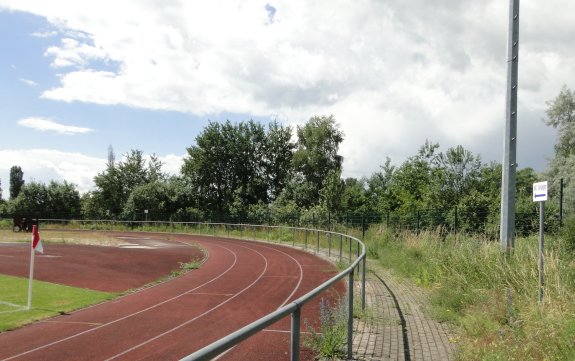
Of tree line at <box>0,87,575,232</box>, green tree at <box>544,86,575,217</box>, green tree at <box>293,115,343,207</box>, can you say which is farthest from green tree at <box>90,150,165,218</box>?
green tree at <box>544,86,575,217</box>

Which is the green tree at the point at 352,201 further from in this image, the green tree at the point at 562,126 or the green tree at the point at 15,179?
the green tree at the point at 15,179

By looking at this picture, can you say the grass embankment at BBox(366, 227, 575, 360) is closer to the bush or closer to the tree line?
the bush

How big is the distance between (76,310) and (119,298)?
173cm

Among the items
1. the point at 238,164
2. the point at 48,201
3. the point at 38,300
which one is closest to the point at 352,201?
the point at 238,164

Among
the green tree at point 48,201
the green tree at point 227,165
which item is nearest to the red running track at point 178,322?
the green tree at point 227,165

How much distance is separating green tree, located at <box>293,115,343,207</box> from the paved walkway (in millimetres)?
53925

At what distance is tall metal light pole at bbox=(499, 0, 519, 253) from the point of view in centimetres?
1108

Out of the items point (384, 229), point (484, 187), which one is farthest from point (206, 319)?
point (484, 187)

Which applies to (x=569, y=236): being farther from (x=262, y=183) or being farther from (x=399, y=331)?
(x=262, y=183)

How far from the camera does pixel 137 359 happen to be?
824 cm

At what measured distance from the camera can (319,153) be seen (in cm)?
6581

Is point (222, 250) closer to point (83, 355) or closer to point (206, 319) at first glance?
point (206, 319)

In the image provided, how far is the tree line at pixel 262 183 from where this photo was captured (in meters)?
53.4

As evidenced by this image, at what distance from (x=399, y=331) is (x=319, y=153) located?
58.1 metres
